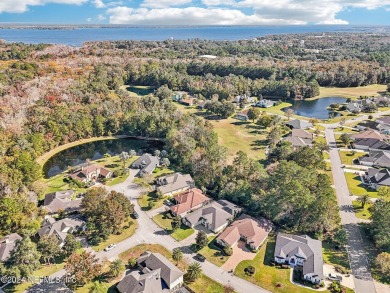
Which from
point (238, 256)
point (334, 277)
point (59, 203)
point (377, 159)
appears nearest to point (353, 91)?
point (377, 159)

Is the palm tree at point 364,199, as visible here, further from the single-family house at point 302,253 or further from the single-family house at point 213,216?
the single-family house at point 213,216

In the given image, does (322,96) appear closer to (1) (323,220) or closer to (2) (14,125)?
(1) (323,220)

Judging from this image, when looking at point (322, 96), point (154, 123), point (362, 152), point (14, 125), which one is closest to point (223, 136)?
point (154, 123)

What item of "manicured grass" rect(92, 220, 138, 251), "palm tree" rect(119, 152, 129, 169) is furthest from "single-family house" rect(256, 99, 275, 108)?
"manicured grass" rect(92, 220, 138, 251)

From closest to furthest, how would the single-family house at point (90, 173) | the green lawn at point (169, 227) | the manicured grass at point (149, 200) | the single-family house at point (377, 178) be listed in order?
the green lawn at point (169, 227) → the manicured grass at point (149, 200) → the single-family house at point (377, 178) → the single-family house at point (90, 173)

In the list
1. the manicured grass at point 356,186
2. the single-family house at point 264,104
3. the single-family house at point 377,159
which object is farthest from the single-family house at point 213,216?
the single-family house at point 264,104

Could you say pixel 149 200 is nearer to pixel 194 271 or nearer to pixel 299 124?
pixel 194 271
